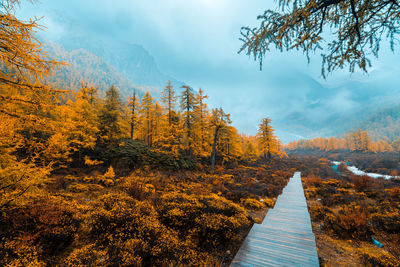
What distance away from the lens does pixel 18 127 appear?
4469mm

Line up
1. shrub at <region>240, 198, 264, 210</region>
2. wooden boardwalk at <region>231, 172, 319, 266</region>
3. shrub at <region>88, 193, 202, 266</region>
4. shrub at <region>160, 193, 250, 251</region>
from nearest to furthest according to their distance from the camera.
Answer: shrub at <region>88, 193, 202, 266</region>
wooden boardwalk at <region>231, 172, 319, 266</region>
shrub at <region>160, 193, 250, 251</region>
shrub at <region>240, 198, 264, 210</region>

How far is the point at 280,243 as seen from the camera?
4.75m

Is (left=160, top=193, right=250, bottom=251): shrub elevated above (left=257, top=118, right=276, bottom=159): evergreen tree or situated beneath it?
situated beneath

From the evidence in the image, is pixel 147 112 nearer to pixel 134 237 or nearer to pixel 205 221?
pixel 205 221

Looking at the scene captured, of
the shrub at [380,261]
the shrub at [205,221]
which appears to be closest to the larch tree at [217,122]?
the shrub at [205,221]

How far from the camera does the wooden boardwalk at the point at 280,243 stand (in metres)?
4.02

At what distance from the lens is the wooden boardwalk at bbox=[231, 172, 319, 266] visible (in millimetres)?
4016

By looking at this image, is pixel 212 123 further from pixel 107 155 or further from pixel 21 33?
pixel 21 33

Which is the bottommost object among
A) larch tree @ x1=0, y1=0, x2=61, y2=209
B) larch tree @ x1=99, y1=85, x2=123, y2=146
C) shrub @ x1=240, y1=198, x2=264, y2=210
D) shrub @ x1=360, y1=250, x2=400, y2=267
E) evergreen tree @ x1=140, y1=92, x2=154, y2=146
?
shrub @ x1=360, y1=250, x2=400, y2=267

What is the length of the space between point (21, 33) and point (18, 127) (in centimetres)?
257

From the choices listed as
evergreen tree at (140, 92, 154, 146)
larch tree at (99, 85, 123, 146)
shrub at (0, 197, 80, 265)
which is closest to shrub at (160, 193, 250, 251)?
shrub at (0, 197, 80, 265)

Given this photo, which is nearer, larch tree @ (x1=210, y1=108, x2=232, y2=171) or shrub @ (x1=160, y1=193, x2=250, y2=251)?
shrub @ (x1=160, y1=193, x2=250, y2=251)

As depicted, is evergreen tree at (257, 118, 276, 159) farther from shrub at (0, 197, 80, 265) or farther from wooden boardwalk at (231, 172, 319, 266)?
shrub at (0, 197, 80, 265)

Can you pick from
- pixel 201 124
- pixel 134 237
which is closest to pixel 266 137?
pixel 201 124
